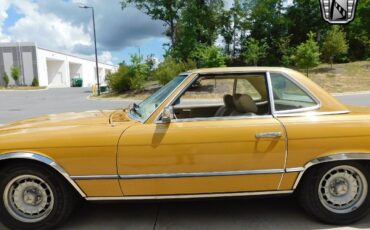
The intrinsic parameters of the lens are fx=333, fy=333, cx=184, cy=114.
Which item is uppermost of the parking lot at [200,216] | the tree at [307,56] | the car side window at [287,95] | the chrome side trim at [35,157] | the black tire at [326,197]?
the tree at [307,56]

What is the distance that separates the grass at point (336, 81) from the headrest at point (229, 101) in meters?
21.4

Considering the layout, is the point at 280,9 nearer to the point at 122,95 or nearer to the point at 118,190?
the point at 122,95

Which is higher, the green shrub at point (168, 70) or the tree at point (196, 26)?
the tree at point (196, 26)

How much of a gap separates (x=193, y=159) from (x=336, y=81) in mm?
27388

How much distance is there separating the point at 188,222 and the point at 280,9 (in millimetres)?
48731

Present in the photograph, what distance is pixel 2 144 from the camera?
3191 millimetres

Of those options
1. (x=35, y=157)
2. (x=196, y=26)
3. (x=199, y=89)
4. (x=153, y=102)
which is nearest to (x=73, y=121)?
(x=35, y=157)

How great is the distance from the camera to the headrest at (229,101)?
4066 mm

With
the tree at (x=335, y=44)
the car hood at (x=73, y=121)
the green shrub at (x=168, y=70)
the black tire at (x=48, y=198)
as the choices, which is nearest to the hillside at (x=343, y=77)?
the tree at (x=335, y=44)

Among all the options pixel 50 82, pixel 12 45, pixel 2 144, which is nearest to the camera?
pixel 2 144

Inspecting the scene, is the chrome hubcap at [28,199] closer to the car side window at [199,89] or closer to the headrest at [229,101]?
the car side window at [199,89]

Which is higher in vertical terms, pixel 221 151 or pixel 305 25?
pixel 305 25

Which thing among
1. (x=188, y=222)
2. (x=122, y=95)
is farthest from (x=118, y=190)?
(x=122, y=95)

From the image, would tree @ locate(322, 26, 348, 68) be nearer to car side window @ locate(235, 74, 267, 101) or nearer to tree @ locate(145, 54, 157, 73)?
tree @ locate(145, 54, 157, 73)
